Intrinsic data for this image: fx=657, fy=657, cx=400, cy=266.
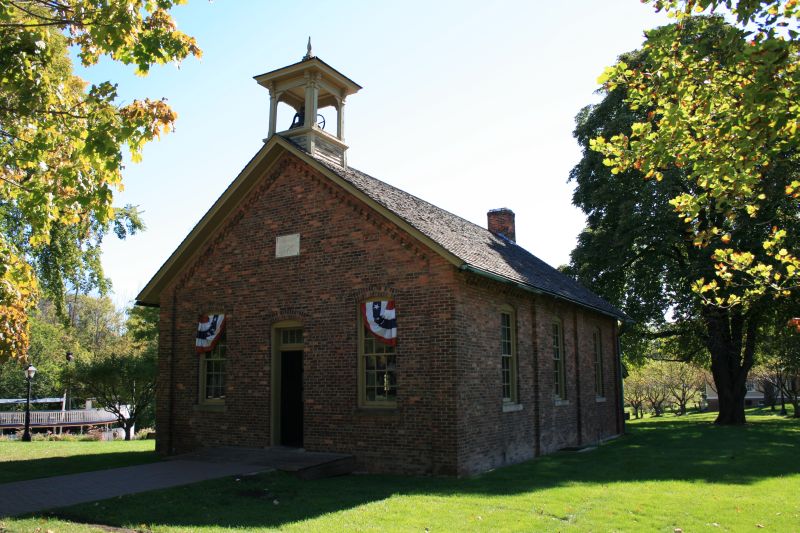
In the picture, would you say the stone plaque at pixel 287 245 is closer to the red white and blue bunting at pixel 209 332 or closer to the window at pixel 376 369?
the red white and blue bunting at pixel 209 332

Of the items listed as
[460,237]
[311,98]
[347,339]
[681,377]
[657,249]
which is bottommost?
[681,377]

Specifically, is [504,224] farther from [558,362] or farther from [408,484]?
[408,484]

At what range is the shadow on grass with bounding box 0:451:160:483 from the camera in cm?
1348

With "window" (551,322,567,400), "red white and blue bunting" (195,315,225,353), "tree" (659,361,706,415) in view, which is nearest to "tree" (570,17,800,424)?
"window" (551,322,567,400)

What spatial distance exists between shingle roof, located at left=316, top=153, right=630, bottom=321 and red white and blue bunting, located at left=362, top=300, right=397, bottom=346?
186 cm

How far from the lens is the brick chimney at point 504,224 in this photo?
2596 cm

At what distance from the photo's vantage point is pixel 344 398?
14.4 metres

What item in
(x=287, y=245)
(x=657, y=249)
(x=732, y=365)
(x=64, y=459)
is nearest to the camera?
(x=287, y=245)

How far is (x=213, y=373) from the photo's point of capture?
55.8ft

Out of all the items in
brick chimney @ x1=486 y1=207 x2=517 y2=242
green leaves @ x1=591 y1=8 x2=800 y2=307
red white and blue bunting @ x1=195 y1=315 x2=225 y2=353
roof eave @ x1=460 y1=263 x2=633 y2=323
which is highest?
brick chimney @ x1=486 y1=207 x2=517 y2=242

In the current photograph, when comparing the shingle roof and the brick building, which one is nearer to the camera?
the brick building

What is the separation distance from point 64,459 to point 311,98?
10929 mm

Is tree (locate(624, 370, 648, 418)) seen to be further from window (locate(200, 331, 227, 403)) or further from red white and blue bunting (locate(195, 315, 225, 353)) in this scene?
red white and blue bunting (locate(195, 315, 225, 353))

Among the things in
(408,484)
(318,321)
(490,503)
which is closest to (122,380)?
(318,321)
